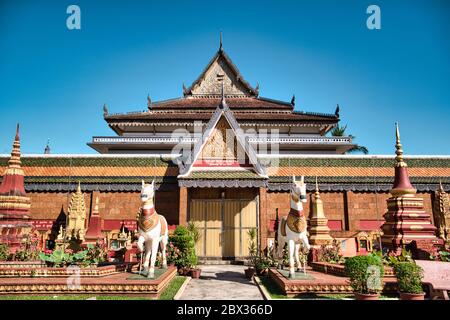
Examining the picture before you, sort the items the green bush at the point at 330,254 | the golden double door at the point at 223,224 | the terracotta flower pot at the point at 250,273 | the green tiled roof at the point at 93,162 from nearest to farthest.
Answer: the terracotta flower pot at the point at 250,273
the green bush at the point at 330,254
the golden double door at the point at 223,224
the green tiled roof at the point at 93,162

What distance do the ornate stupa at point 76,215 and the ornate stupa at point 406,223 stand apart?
43.2 feet

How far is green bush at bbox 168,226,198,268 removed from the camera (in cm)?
1179

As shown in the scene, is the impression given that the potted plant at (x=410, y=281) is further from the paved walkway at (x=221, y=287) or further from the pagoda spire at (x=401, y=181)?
the pagoda spire at (x=401, y=181)

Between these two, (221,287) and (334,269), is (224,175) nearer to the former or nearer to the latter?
(221,287)

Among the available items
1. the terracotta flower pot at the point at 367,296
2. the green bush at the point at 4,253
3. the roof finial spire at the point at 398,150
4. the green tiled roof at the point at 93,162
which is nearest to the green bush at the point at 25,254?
the green bush at the point at 4,253

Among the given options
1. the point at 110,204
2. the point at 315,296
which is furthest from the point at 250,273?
the point at 110,204

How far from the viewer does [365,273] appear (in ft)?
21.1

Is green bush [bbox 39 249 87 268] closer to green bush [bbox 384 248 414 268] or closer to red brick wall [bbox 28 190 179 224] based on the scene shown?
red brick wall [bbox 28 190 179 224]

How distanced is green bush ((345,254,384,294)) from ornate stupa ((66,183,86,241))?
12.6 metres

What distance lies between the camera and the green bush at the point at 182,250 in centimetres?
1179

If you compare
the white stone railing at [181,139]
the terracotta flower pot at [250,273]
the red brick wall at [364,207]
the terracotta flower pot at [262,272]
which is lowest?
the terracotta flower pot at [262,272]

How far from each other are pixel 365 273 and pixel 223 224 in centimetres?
1019

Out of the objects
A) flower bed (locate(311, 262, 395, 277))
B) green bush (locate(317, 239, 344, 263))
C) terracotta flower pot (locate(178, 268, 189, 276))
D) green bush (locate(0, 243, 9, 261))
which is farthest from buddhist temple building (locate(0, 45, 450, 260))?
green bush (locate(0, 243, 9, 261))
